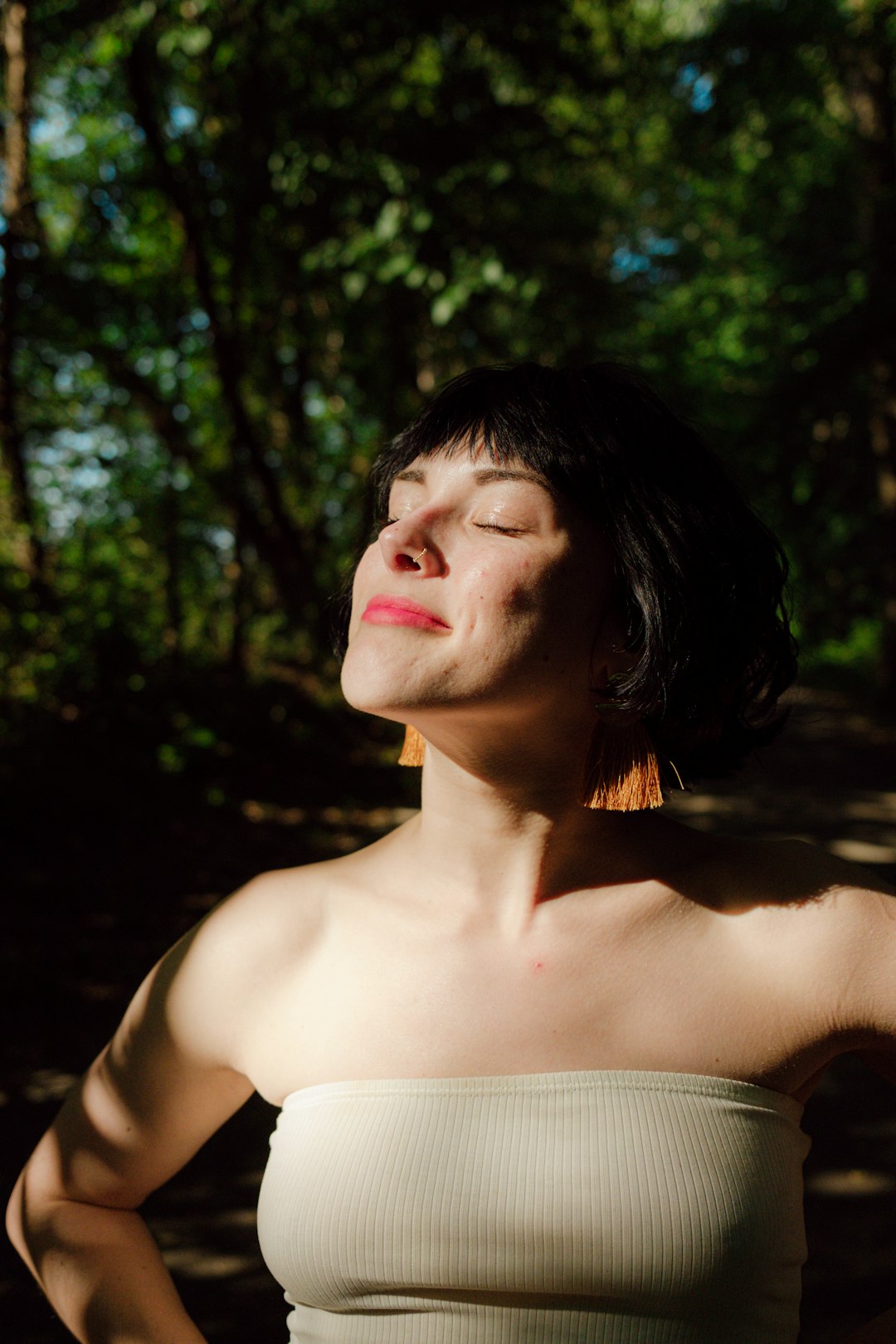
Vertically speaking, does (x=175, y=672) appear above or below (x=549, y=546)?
below

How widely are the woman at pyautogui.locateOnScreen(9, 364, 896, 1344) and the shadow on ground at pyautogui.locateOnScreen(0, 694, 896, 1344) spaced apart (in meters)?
0.40

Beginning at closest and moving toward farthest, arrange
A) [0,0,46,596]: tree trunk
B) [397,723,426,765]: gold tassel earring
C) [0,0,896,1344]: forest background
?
1. [397,723,426,765]: gold tassel earring
2. [0,0,896,1344]: forest background
3. [0,0,46,596]: tree trunk

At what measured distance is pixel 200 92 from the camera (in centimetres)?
935

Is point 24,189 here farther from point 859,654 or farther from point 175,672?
point 859,654

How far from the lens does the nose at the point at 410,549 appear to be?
→ 144cm

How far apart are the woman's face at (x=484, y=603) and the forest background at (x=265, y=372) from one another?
246 cm

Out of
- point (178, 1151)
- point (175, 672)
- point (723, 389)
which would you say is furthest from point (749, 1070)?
point (723, 389)

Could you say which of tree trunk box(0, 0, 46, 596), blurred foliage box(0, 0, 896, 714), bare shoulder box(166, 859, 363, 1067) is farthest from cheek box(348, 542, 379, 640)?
tree trunk box(0, 0, 46, 596)

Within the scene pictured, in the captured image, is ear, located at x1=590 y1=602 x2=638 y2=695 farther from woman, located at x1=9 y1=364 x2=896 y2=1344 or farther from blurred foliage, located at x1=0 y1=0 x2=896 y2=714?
blurred foliage, located at x1=0 y1=0 x2=896 y2=714

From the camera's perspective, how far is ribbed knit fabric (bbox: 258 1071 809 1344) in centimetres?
124

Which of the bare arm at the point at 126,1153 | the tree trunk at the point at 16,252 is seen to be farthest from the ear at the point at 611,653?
A: the tree trunk at the point at 16,252

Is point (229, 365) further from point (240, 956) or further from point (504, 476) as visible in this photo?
point (240, 956)

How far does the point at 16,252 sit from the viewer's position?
7.27 metres

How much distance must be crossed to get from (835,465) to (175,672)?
8.57 m
